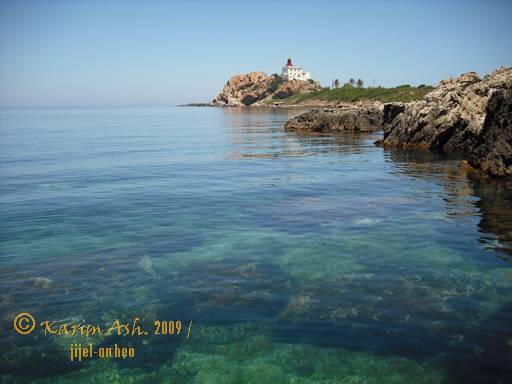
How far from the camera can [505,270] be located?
12.3 meters

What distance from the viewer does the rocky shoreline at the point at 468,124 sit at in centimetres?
2667

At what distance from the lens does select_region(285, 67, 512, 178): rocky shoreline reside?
26.7 metres

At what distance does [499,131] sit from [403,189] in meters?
8.72

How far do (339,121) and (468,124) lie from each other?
92.6 ft

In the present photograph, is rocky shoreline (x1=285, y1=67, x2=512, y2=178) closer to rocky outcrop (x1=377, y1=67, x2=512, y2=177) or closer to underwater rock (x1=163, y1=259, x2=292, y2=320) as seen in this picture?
rocky outcrop (x1=377, y1=67, x2=512, y2=177)

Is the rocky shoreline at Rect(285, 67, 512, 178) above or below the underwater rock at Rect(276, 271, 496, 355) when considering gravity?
above

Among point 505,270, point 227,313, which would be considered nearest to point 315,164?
point 505,270

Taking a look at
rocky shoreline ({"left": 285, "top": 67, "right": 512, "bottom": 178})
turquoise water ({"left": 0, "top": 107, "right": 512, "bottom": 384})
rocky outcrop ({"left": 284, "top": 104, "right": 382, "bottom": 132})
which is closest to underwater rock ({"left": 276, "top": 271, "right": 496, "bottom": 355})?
turquoise water ({"left": 0, "top": 107, "right": 512, "bottom": 384})

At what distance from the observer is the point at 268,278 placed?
11930mm

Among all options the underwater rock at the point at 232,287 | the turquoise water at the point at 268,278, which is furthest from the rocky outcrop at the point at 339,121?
the underwater rock at the point at 232,287

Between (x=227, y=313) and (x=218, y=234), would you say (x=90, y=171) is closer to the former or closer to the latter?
(x=218, y=234)

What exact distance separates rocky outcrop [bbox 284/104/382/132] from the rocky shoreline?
1439cm

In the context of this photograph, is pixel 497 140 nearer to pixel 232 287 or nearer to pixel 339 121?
pixel 232 287

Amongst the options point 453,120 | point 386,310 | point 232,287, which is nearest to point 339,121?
point 453,120
